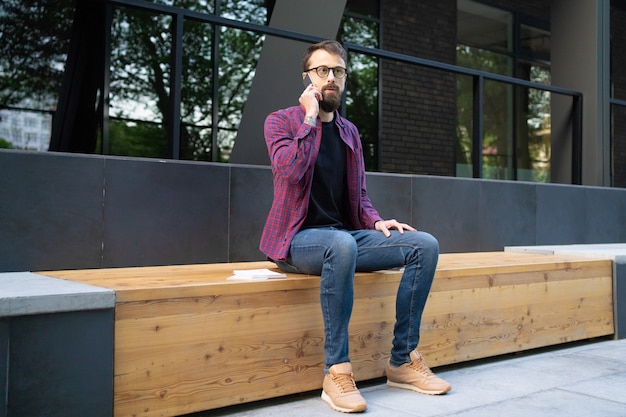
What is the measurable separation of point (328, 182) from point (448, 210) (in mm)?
2141

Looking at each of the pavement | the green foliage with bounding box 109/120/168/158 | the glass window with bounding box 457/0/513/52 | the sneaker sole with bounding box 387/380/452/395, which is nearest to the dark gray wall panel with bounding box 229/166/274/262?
the pavement

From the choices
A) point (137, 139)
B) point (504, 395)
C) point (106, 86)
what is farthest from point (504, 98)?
point (504, 395)

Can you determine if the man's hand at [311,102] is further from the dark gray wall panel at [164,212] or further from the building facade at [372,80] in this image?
the building facade at [372,80]

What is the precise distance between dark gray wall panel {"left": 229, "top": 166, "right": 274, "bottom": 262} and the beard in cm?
89

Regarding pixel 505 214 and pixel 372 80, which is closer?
pixel 505 214

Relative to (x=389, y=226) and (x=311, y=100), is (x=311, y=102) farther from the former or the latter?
(x=389, y=226)

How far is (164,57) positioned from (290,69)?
11.7ft

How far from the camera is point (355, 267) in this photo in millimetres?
3201

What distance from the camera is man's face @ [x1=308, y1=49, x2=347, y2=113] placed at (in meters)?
3.22

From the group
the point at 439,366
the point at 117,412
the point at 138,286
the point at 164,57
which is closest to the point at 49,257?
the point at 138,286

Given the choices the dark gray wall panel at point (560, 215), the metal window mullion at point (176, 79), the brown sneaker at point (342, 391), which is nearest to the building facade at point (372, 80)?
the metal window mullion at point (176, 79)

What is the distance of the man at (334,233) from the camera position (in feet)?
9.61

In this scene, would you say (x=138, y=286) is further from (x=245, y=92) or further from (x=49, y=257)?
(x=245, y=92)

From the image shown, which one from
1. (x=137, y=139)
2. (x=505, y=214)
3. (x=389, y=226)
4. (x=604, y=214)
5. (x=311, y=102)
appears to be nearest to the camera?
(x=311, y=102)
